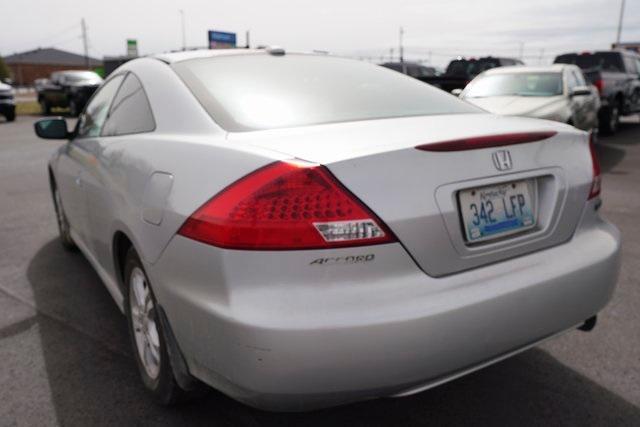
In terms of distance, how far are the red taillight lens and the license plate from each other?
14cm

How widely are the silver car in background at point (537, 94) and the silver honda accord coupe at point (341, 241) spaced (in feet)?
20.0

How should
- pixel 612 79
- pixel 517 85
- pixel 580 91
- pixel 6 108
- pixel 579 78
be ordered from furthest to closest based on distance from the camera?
pixel 6 108
pixel 612 79
pixel 579 78
pixel 517 85
pixel 580 91

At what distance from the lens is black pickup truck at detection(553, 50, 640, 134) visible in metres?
12.6

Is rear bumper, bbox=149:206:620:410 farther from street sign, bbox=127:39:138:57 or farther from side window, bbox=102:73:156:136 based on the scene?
street sign, bbox=127:39:138:57

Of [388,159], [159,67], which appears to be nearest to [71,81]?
[159,67]

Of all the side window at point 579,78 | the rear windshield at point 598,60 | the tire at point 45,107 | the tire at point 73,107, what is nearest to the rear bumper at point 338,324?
the side window at point 579,78

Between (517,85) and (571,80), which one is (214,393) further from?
(571,80)

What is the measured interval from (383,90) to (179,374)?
61.2 inches

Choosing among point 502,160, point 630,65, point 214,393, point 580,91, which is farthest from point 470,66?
point 214,393

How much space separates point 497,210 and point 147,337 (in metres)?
1.52

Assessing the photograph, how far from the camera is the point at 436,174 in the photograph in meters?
1.82

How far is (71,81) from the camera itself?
2208cm

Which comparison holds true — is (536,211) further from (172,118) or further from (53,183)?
(53,183)

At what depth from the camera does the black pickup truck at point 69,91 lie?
845 inches
